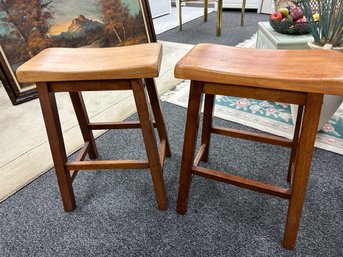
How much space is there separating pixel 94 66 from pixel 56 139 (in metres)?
0.28

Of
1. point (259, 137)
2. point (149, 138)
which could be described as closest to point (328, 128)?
point (259, 137)

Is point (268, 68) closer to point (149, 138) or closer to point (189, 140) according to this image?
point (189, 140)

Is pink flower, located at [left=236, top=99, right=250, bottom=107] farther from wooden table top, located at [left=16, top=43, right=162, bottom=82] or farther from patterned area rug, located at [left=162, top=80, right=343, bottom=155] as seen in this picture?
wooden table top, located at [left=16, top=43, right=162, bottom=82]

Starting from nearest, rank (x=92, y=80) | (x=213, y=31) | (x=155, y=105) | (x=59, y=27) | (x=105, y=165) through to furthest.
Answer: (x=92, y=80), (x=105, y=165), (x=155, y=105), (x=59, y=27), (x=213, y=31)

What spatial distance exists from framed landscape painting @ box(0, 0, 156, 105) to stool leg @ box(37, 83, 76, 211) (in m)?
1.11

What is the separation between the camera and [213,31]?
3.23 m

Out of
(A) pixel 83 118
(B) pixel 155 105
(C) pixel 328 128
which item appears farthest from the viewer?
(C) pixel 328 128

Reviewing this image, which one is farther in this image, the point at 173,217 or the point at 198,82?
the point at 173,217

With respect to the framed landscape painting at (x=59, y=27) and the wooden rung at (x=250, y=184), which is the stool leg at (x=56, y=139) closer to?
the wooden rung at (x=250, y=184)

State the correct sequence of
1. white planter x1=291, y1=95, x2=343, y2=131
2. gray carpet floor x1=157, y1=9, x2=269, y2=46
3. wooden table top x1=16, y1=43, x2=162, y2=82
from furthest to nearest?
gray carpet floor x1=157, y1=9, x2=269, y2=46 → white planter x1=291, y1=95, x2=343, y2=131 → wooden table top x1=16, y1=43, x2=162, y2=82

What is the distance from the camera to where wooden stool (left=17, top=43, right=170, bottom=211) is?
0.70 m

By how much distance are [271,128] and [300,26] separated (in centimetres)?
63

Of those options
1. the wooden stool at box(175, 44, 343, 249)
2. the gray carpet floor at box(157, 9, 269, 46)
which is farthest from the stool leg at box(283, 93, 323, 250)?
the gray carpet floor at box(157, 9, 269, 46)

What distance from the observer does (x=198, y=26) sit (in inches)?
137
